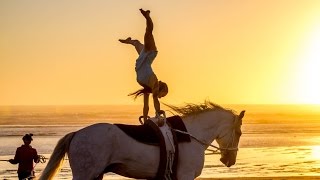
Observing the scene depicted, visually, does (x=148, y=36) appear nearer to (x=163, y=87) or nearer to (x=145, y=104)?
(x=163, y=87)

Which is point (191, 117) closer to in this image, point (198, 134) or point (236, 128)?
point (198, 134)

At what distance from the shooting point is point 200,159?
1016 centimetres

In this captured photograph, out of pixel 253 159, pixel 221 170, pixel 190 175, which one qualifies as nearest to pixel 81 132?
pixel 190 175

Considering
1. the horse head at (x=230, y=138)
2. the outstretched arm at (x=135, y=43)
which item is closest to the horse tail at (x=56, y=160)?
the outstretched arm at (x=135, y=43)

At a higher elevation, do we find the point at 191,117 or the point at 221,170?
the point at 191,117

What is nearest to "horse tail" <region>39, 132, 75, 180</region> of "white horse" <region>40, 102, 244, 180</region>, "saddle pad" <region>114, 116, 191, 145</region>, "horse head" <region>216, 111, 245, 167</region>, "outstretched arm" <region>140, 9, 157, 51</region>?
"white horse" <region>40, 102, 244, 180</region>

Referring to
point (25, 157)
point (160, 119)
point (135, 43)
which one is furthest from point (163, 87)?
point (25, 157)

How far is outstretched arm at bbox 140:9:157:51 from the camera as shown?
32.3 ft

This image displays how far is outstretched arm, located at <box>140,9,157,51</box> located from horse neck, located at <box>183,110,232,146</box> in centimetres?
149

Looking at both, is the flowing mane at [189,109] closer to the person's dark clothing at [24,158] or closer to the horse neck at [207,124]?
the horse neck at [207,124]

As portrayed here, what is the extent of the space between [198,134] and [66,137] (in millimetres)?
2434

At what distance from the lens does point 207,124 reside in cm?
1071

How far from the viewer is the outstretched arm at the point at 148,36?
9852 mm

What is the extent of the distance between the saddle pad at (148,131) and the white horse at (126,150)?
8 cm
